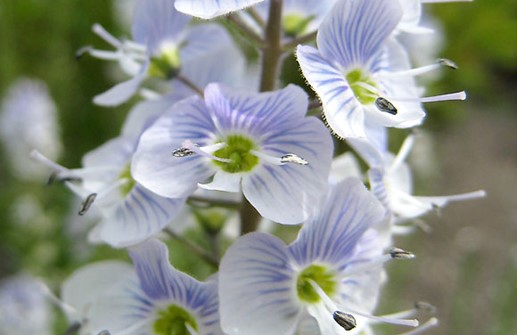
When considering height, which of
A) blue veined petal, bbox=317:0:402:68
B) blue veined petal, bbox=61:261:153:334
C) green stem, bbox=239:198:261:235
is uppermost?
blue veined petal, bbox=317:0:402:68

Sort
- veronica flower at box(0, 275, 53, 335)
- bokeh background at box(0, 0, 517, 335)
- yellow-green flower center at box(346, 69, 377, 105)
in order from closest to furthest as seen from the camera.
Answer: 1. yellow-green flower center at box(346, 69, 377, 105)
2. veronica flower at box(0, 275, 53, 335)
3. bokeh background at box(0, 0, 517, 335)

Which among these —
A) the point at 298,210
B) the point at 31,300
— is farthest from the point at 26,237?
the point at 298,210

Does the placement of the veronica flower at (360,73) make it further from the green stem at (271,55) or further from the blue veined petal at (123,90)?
the blue veined petal at (123,90)

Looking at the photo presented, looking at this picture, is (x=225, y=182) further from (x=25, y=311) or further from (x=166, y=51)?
(x=25, y=311)

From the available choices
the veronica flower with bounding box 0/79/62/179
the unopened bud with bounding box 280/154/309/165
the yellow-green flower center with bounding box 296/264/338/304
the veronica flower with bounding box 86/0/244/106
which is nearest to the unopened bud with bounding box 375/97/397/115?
the unopened bud with bounding box 280/154/309/165

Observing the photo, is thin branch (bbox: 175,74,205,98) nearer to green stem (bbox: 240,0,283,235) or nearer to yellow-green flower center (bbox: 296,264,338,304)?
green stem (bbox: 240,0,283,235)

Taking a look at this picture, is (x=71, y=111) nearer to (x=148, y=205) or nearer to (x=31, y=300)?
(x=31, y=300)

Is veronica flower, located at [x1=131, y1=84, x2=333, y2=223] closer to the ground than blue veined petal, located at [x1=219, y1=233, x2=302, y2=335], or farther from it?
farther from it
